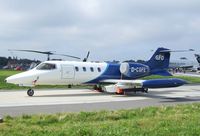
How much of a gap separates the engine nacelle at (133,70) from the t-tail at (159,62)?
4.31ft

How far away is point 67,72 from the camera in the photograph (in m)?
26.3

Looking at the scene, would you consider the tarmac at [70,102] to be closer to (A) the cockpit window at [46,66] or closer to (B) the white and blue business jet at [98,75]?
(B) the white and blue business jet at [98,75]

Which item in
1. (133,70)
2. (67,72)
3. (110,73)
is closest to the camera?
(67,72)

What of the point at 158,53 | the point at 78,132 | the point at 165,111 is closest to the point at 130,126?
the point at 78,132

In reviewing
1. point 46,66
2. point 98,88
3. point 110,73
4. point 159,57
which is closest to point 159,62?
point 159,57

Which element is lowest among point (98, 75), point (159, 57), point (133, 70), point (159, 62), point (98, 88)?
point (98, 88)

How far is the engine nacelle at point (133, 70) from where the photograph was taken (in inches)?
1163

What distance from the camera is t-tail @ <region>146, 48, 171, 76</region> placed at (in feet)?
105

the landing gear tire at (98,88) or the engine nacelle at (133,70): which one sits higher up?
the engine nacelle at (133,70)

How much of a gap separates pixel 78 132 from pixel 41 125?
2.25 m

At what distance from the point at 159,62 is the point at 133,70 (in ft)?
11.1

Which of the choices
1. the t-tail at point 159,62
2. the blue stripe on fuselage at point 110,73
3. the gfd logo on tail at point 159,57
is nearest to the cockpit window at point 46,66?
the blue stripe on fuselage at point 110,73

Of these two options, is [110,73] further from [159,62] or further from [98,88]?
[159,62]

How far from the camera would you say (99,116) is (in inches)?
530
